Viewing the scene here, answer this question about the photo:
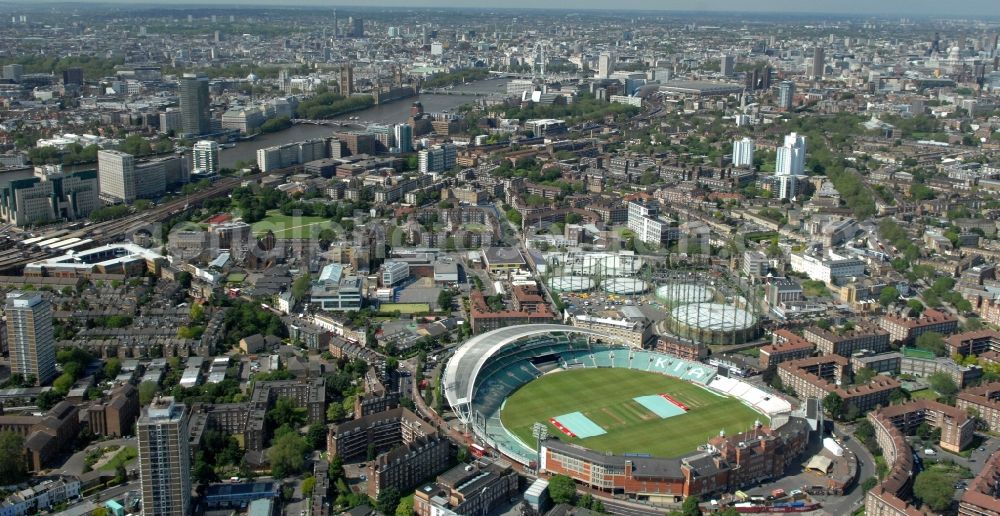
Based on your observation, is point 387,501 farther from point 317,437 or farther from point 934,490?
point 934,490

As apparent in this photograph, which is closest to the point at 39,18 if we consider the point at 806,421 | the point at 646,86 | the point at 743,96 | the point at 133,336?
the point at 646,86

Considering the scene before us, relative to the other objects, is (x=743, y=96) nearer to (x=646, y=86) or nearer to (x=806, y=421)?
(x=646, y=86)

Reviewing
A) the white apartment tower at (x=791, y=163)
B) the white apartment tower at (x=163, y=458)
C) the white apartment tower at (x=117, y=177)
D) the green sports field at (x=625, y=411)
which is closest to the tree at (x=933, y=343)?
the green sports field at (x=625, y=411)

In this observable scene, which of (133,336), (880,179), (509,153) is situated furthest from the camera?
(509,153)

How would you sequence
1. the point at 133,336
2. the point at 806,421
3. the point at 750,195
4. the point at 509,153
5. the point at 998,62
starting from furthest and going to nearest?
the point at 998,62 → the point at 509,153 → the point at 750,195 → the point at 133,336 → the point at 806,421

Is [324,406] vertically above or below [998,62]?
below

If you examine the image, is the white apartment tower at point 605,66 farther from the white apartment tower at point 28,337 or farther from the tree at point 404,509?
the tree at point 404,509
